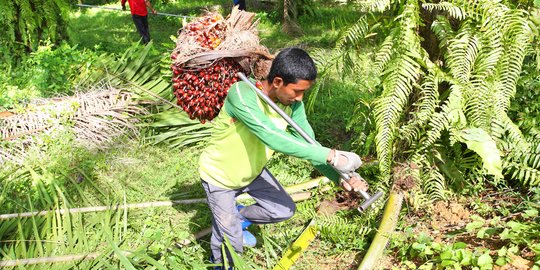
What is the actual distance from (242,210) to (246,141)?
721 millimetres

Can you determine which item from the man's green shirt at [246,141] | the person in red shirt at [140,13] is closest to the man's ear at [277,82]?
the man's green shirt at [246,141]

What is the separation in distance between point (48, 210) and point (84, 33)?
7.45 metres

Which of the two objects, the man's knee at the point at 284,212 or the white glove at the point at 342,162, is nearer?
the white glove at the point at 342,162

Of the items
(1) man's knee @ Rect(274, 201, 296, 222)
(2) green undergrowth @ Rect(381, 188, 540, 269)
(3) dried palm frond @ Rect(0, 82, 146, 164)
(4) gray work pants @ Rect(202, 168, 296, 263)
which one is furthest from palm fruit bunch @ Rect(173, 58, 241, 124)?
(3) dried palm frond @ Rect(0, 82, 146, 164)

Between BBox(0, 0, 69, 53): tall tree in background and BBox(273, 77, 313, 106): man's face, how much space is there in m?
5.01

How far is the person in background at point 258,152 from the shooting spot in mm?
2566

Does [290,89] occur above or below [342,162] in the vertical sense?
above

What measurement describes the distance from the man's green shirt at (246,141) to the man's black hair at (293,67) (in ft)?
0.71

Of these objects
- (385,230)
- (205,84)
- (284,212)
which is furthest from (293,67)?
(385,230)

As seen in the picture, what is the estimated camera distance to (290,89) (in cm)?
264

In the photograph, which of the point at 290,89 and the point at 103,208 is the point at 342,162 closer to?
the point at 290,89

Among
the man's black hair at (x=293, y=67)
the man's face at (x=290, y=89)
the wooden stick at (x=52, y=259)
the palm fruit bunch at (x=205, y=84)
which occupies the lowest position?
the wooden stick at (x=52, y=259)

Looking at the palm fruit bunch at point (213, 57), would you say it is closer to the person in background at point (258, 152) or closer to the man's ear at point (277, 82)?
the person in background at point (258, 152)

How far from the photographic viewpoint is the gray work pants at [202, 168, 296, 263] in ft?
10.1
